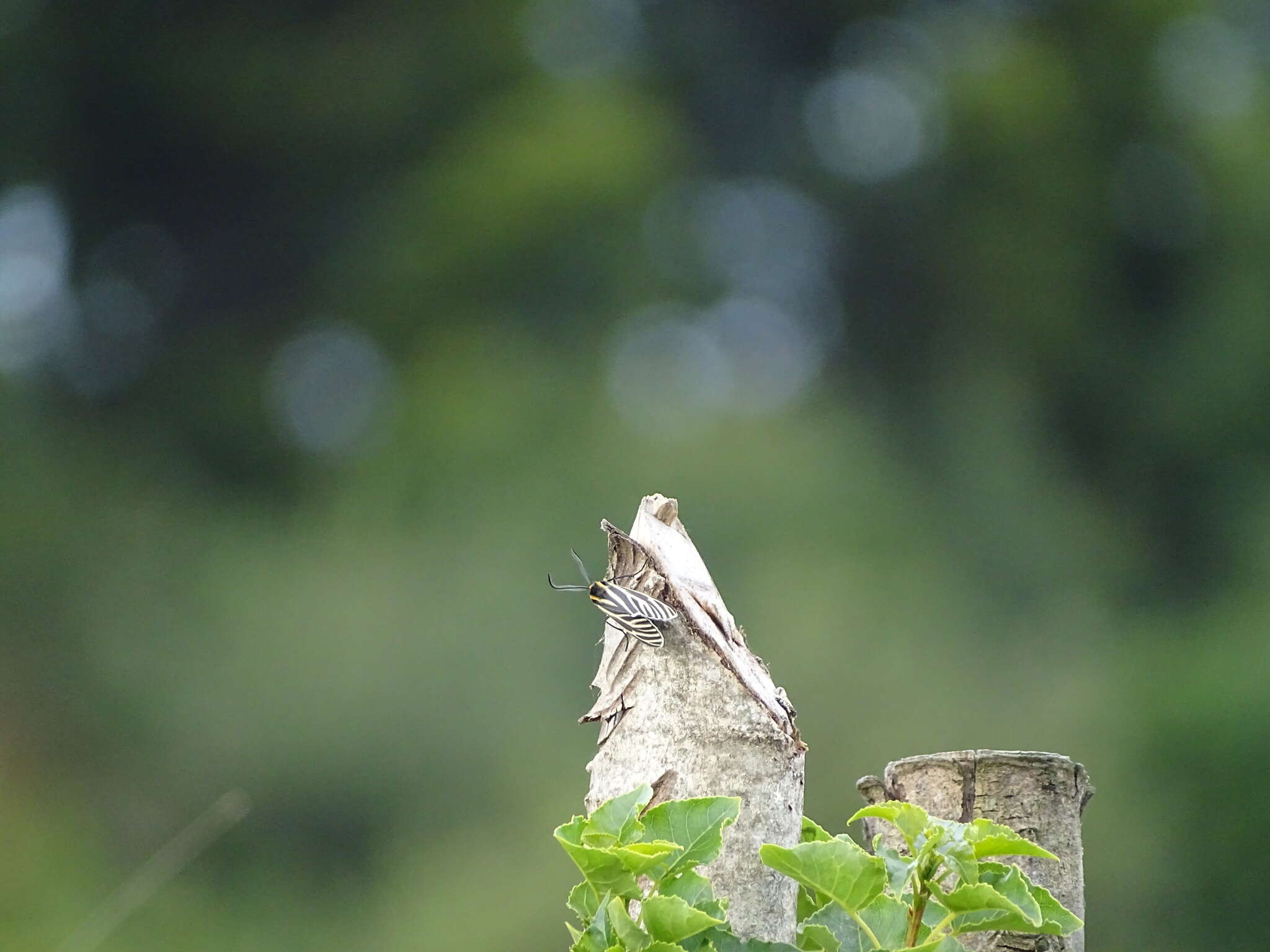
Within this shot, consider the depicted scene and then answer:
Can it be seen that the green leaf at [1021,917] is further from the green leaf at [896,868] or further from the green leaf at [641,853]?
the green leaf at [641,853]

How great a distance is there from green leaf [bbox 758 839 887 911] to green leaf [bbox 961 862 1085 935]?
1.9 inches

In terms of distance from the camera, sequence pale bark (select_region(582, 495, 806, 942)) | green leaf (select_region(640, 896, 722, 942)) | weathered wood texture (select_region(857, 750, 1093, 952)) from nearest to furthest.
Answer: green leaf (select_region(640, 896, 722, 942)) → pale bark (select_region(582, 495, 806, 942)) → weathered wood texture (select_region(857, 750, 1093, 952))

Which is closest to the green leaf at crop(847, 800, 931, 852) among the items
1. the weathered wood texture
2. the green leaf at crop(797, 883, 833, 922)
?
the green leaf at crop(797, 883, 833, 922)

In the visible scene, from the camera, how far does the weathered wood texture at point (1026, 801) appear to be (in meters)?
0.82

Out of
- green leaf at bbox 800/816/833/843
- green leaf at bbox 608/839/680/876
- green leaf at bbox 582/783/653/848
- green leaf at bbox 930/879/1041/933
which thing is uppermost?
green leaf at bbox 800/816/833/843

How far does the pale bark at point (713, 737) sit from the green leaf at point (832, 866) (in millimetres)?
95

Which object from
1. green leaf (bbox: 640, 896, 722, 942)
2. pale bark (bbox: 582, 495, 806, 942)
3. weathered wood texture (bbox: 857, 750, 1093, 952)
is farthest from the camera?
weathered wood texture (bbox: 857, 750, 1093, 952)

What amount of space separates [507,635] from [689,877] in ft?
12.7

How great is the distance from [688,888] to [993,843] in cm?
14

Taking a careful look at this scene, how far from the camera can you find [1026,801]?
835 mm

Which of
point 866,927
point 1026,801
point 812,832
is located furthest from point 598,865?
point 1026,801

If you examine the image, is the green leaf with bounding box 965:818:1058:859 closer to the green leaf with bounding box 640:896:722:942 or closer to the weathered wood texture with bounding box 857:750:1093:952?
the green leaf with bounding box 640:896:722:942

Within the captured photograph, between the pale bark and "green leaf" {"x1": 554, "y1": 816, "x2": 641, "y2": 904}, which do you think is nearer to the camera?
"green leaf" {"x1": 554, "y1": 816, "x2": 641, "y2": 904}

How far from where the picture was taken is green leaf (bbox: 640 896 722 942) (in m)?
0.53
